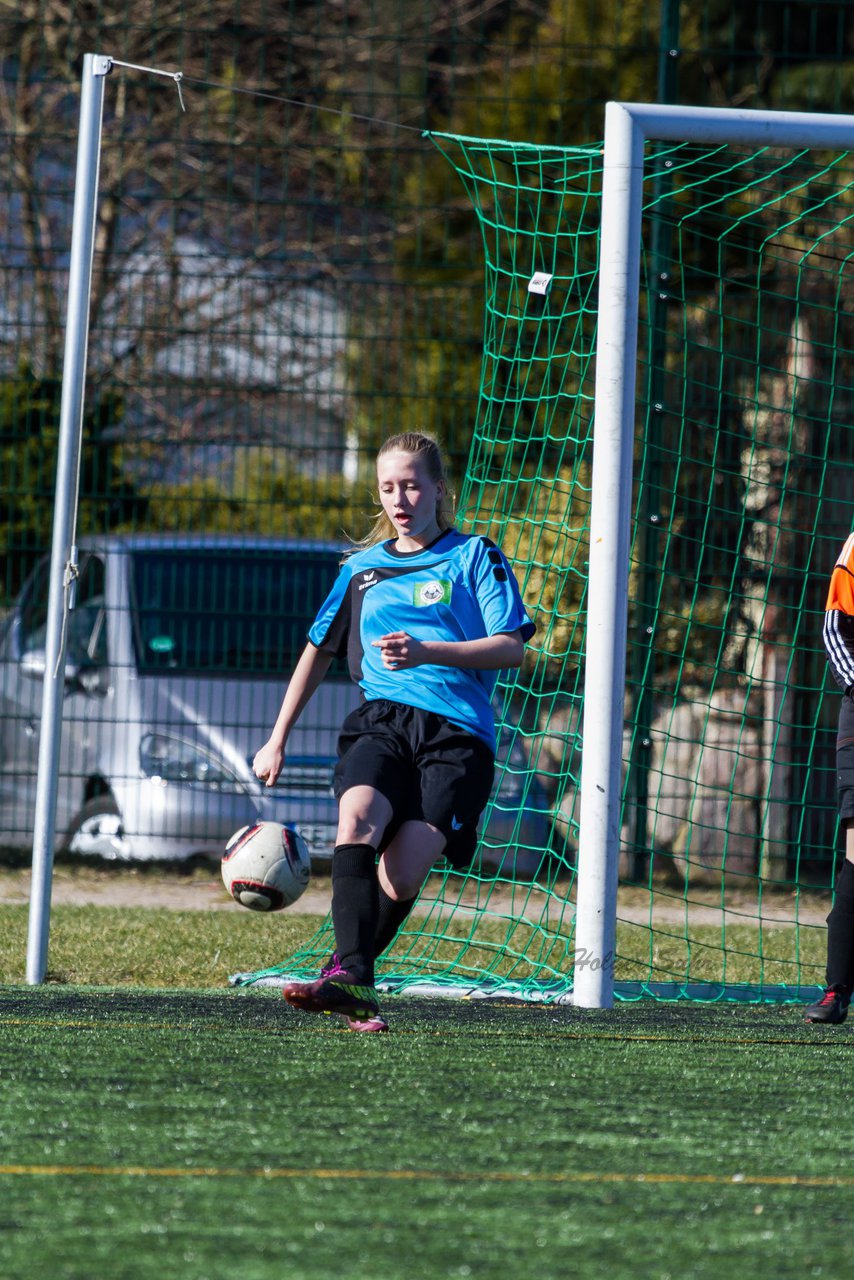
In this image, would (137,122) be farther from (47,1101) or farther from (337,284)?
(47,1101)

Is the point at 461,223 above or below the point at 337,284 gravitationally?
above

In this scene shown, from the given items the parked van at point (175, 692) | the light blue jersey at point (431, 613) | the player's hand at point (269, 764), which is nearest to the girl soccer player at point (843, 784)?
the light blue jersey at point (431, 613)

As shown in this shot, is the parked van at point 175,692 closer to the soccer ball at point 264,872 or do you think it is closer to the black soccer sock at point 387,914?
the soccer ball at point 264,872

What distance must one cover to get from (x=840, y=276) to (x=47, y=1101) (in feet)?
13.5

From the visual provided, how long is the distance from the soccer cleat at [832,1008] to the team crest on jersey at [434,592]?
146 cm

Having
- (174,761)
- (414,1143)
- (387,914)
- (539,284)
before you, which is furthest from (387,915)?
(174,761)

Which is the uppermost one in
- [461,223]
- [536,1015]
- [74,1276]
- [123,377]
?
[461,223]

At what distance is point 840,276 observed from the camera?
6.12 m

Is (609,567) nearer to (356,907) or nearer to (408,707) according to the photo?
(408,707)

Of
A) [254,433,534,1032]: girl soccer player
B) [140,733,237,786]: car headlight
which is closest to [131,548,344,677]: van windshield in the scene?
[140,733,237,786]: car headlight

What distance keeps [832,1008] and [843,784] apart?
593 mm

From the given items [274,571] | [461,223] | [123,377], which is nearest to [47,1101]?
[274,571]

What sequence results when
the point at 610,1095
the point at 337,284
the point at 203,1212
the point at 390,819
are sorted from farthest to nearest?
the point at 337,284
the point at 390,819
the point at 610,1095
the point at 203,1212

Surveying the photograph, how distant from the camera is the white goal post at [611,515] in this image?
4703 mm
